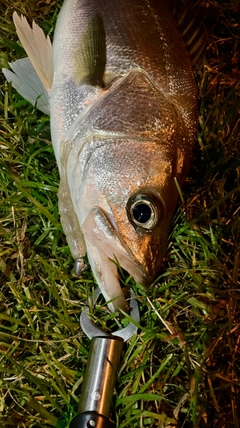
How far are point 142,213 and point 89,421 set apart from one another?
2.86ft

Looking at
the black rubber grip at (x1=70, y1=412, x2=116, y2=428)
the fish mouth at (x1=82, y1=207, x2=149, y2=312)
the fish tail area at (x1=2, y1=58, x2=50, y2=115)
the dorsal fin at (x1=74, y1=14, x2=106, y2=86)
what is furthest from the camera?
the fish tail area at (x1=2, y1=58, x2=50, y2=115)

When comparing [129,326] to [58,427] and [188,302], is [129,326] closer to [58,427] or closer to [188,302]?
[188,302]

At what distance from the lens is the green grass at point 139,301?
7.05 feet

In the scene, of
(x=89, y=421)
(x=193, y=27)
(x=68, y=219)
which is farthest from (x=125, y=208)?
(x=193, y=27)

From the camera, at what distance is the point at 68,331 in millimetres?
2271

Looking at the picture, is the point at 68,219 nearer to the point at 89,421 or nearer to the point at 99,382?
the point at 99,382

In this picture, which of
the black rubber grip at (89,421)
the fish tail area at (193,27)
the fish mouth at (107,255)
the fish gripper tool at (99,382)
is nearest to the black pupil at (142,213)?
the fish mouth at (107,255)

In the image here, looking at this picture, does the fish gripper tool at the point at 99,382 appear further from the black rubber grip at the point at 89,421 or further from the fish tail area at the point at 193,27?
the fish tail area at the point at 193,27

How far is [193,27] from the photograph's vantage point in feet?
8.13

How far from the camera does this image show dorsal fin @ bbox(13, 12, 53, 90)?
230cm

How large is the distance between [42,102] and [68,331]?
1.21 metres

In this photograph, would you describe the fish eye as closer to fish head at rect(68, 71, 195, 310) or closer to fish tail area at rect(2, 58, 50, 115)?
fish head at rect(68, 71, 195, 310)

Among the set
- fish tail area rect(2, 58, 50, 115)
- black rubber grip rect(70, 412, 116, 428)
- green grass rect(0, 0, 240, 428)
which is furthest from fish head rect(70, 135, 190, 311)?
fish tail area rect(2, 58, 50, 115)

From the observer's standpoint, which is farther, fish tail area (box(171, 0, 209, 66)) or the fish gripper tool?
fish tail area (box(171, 0, 209, 66))
